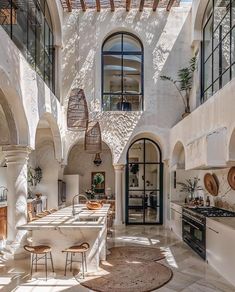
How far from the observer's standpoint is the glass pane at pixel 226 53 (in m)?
8.41

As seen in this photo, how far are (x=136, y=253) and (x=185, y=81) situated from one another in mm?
6892

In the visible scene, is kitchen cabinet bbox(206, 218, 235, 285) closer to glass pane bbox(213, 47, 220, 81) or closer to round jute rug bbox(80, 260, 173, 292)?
round jute rug bbox(80, 260, 173, 292)

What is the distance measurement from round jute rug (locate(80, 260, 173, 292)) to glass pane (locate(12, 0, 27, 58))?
5515 millimetres

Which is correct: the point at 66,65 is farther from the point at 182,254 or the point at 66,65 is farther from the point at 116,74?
the point at 182,254

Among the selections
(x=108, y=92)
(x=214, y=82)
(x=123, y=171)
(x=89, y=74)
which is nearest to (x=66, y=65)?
(x=89, y=74)

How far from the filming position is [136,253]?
849 cm

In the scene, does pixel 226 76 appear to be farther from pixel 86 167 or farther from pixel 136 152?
pixel 86 167

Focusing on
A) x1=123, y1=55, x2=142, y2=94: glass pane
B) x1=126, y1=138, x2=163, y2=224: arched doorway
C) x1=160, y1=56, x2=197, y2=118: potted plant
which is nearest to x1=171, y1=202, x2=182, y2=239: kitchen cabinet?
x1=126, y1=138, x2=163, y2=224: arched doorway

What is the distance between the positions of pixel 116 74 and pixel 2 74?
789 centimetres

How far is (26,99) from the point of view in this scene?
25.8ft

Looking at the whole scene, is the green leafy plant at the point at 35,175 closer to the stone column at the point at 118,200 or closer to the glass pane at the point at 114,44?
the stone column at the point at 118,200

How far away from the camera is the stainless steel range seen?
25.8 feet

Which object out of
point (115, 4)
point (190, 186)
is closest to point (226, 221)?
point (190, 186)

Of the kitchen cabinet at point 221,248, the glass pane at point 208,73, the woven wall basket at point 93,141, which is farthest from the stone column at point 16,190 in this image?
the glass pane at point 208,73
